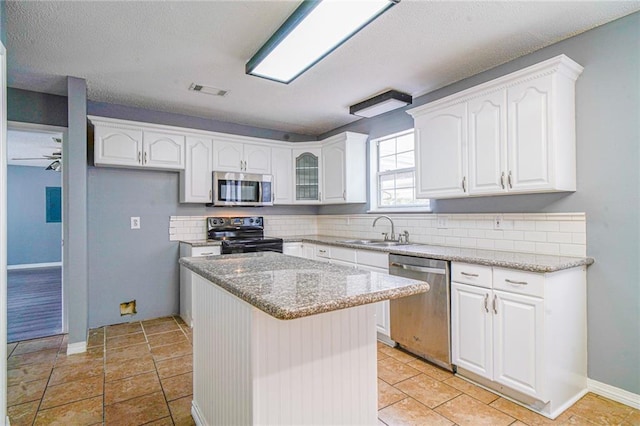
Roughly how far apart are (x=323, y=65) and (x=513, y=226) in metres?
2.02

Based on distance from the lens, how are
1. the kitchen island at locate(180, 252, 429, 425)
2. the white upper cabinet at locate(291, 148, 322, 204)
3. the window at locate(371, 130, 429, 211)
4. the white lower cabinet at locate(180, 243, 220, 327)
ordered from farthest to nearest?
1. the white upper cabinet at locate(291, 148, 322, 204)
2. the window at locate(371, 130, 429, 211)
3. the white lower cabinet at locate(180, 243, 220, 327)
4. the kitchen island at locate(180, 252, 429, 425)

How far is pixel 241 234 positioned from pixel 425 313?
8.22 ft

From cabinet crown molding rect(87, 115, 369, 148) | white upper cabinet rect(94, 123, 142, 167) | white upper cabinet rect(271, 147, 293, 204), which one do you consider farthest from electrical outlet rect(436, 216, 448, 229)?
white upper cabinet rect(94, 123, 142, 167)

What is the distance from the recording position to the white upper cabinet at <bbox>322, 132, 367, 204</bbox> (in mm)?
4168

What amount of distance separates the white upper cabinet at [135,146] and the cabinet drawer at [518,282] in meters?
3.28

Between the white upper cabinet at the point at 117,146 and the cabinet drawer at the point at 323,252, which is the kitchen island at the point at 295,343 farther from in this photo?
the white upper cabinet at the point at 117,146

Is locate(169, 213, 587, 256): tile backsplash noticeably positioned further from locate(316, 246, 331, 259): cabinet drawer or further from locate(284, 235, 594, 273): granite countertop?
locate(316, 246, 331, 259): cabinet drawer

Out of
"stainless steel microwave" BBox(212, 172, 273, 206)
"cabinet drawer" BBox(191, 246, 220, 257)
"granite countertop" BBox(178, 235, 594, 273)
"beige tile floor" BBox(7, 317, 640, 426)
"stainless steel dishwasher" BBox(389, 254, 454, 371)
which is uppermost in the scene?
"stainless steel microwave" BBox(212, 172, 273, 206)

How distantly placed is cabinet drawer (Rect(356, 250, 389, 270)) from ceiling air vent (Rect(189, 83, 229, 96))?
2.09 meters

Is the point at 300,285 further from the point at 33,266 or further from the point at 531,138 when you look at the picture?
the point at 33,266

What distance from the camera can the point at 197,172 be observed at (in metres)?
3.91

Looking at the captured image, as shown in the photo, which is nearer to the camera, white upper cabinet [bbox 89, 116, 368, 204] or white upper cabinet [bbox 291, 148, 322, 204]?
white upper cabinet [bbox 89, 116, 368, 204]

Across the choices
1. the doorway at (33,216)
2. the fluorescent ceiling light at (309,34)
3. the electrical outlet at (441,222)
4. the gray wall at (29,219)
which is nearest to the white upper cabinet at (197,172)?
the fluorescent ceiling light at (309,34)

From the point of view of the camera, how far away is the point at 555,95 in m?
2.24
